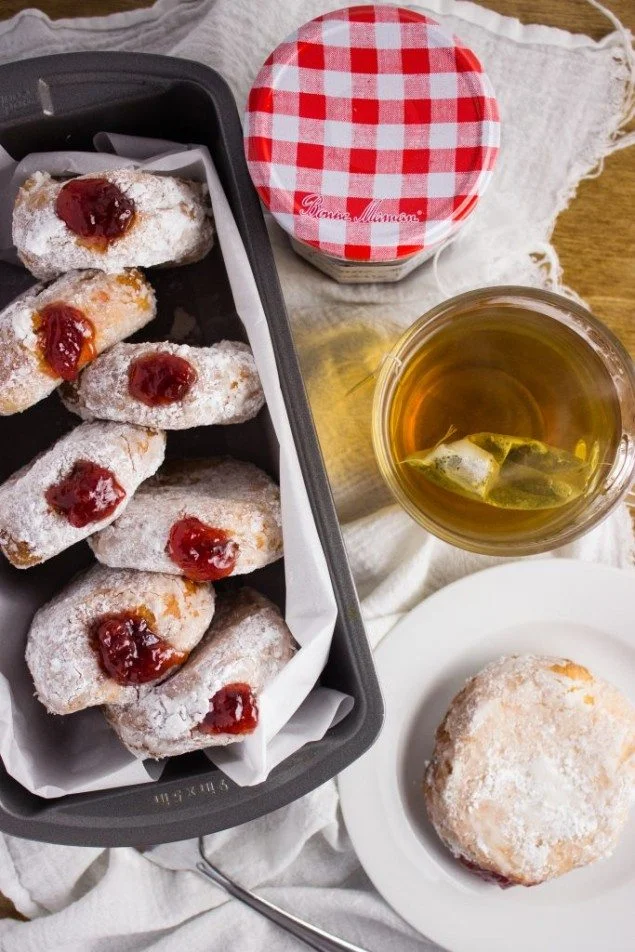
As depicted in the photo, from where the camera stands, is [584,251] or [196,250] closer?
[196,250]

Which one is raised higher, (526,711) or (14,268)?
(14,268)

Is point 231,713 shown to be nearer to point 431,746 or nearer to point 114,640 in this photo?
point 114,640

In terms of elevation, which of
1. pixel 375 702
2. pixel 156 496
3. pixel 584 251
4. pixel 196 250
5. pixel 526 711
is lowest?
pixel 526 711

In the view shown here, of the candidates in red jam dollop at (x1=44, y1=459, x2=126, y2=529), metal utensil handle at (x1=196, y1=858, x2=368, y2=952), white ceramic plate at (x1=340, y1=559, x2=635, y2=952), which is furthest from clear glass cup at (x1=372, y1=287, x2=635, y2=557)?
metal utensil handle at (x1=196, y1=858, x2=368, y2=952)

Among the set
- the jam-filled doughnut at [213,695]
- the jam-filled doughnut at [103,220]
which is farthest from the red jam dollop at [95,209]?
the jam-filled doughnut at [213,695]

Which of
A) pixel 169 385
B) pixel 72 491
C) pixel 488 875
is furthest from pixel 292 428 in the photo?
pixel 488 875

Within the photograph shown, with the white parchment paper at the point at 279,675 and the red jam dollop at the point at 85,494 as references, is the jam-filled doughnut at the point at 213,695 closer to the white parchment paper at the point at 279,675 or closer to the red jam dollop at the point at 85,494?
the white parchment paper at the point at 279,675

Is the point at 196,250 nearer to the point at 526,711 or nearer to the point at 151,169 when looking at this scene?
the point at 151,169

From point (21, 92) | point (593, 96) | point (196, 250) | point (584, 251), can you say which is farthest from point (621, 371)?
point (21, 92)
